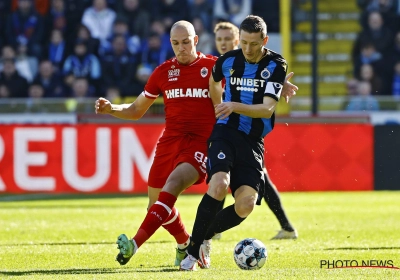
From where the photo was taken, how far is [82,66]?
61.6 ft

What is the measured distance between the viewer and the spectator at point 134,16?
1966 cm

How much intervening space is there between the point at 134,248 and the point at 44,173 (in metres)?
8.41

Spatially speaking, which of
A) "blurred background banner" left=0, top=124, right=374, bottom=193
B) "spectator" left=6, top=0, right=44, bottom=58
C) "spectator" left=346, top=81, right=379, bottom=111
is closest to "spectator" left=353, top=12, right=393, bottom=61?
"spectator" left=346, top=81, right=379, bottom=111

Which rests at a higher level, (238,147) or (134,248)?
(238,147)

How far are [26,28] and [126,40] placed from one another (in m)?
2.30

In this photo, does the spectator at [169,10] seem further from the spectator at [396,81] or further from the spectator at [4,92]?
the spectator at [396,81]

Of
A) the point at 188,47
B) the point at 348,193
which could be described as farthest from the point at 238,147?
the point at 348,193

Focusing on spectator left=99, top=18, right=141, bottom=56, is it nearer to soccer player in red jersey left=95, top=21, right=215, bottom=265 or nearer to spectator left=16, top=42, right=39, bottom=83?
spectator left=16, top=42, right=39, bottom=83

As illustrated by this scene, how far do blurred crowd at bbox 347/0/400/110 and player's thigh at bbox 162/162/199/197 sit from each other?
11.8 metres

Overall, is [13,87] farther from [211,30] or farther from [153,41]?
[211,30]

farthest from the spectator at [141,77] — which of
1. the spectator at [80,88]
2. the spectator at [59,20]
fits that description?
the spectator at [59,20]

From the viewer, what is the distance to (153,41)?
19.0m

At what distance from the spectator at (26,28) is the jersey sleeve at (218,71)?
12.8 meters

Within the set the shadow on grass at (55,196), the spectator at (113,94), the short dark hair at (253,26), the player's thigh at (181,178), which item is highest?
the short dark hair at (253,26)
